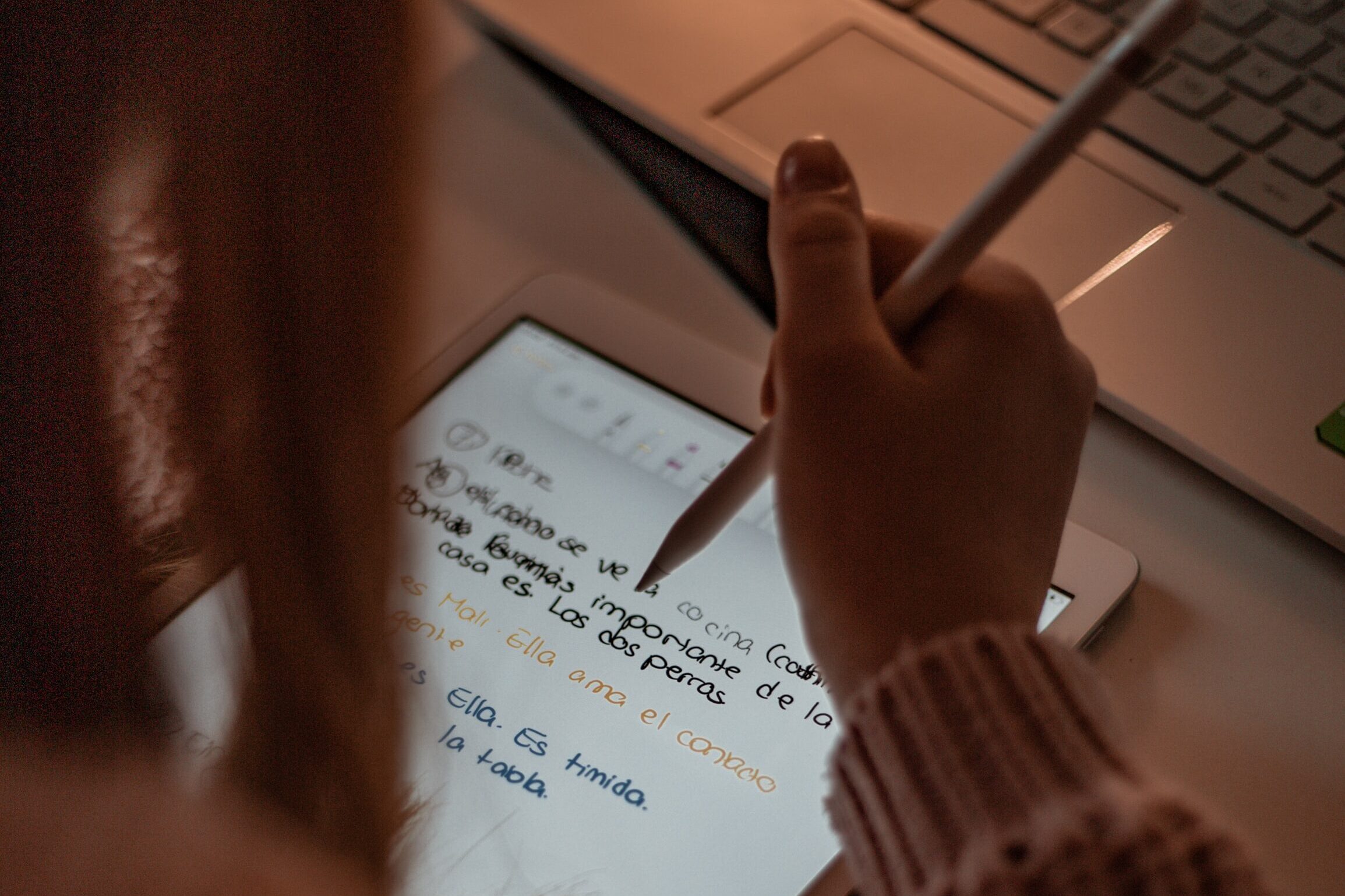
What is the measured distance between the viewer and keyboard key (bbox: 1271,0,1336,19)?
1.41ft

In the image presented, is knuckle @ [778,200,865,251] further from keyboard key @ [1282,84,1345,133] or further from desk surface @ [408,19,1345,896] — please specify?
keyboard key @ [1282,84,1345,133]

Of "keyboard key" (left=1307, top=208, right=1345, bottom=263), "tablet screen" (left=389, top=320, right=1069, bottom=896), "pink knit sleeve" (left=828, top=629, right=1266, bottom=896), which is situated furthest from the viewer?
"keyboard key" (left=1307, top=208, right=1345, bottom=263)

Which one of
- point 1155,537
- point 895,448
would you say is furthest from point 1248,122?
point 895,448

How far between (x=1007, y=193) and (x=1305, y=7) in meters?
0.31

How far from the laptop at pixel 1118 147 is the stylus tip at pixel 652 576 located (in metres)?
0.18

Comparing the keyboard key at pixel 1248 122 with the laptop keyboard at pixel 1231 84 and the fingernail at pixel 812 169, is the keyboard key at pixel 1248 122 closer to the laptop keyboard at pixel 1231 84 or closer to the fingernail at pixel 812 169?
the laptop keyboard at pixel 1231 84

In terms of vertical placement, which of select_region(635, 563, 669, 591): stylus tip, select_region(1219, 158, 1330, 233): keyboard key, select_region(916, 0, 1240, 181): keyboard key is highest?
select_region(1219, 158, 1330, 233): keyboard key

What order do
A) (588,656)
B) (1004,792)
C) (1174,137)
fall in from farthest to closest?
(1174,137) < (588,656) < (1004,792)

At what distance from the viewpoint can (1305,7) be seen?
432mm

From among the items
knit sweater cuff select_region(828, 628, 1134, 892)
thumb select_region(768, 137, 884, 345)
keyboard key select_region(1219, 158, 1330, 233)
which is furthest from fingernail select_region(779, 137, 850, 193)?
keyboard key select_region(1219, 158, 1330, 233)

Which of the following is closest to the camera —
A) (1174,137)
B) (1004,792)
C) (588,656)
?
(1004,792)

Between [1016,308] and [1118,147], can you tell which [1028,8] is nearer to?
[1118,147]

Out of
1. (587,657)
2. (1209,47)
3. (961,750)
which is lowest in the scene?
(587,657)

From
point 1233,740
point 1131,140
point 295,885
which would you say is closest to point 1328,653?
point 1233,740
